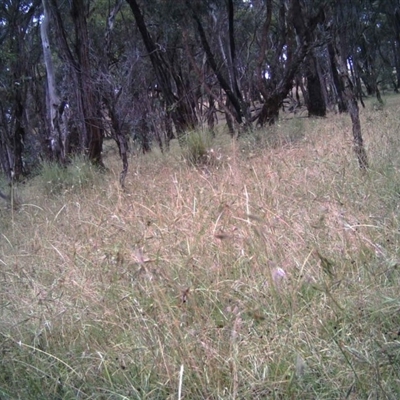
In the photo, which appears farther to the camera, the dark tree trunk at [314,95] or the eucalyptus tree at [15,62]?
the dark tree trunk at [314,95]

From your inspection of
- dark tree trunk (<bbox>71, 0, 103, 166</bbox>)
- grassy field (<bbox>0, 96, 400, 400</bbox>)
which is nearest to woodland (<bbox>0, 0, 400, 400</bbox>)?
grassy field (<bbox>0, 96, 400, 400</bbox>)

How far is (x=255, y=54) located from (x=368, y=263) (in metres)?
23.1

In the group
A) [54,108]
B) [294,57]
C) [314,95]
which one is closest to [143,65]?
[314,95]

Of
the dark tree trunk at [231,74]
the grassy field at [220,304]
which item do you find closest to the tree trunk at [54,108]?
the dark tree trunk at [231,74]

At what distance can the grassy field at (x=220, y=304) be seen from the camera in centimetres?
197

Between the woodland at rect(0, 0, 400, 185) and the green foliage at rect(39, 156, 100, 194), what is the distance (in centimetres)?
67

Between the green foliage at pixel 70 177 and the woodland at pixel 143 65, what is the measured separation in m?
0.67

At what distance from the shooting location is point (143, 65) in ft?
53.8

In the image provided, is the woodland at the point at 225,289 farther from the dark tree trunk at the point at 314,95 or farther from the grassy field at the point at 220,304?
the dark tree trunk at the point at 314,95

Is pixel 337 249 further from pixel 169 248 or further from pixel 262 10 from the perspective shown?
pixel 262 10

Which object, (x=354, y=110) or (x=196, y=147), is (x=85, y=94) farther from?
(x=354, y=110)

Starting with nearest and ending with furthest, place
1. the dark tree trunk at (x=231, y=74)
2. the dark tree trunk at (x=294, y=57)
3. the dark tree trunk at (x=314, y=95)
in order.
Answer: the dark tree trunk at (x=231, y=74) → the dark tree trunk at (x=294, y=57) → the dark tree trunk at (x=314, y=95)

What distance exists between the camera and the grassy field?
1.97m

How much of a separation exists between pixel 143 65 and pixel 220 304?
14.9m
